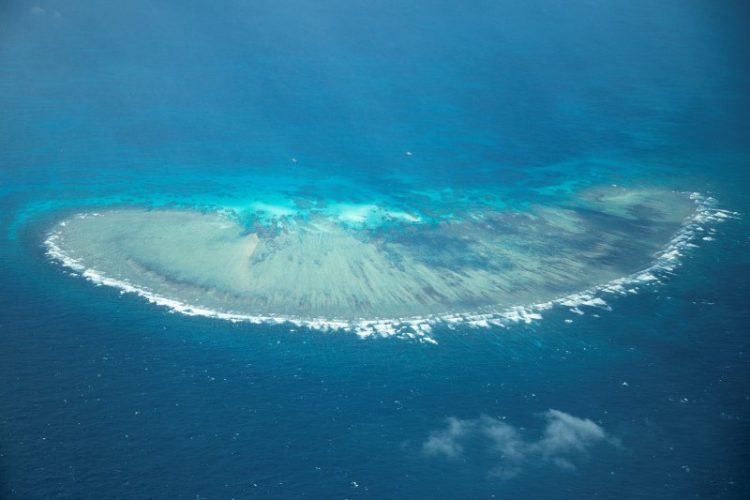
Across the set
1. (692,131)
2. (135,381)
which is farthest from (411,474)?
(692,131)

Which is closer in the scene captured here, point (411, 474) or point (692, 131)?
point (411, 474)

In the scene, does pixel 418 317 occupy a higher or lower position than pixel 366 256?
lower

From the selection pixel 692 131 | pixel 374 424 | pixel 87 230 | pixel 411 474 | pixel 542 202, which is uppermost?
pixel 692 131

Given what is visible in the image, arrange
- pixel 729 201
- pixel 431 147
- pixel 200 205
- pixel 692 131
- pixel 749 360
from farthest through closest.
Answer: pixel 692 131
pixel 431 147
pixel 729 201
pixel 200 205
pixel 749 360

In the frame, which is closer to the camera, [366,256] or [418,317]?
[418,317]

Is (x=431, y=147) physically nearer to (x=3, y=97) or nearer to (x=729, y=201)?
(x=729, y=201)

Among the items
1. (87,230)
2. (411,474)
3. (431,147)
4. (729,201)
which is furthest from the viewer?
(431,147)
